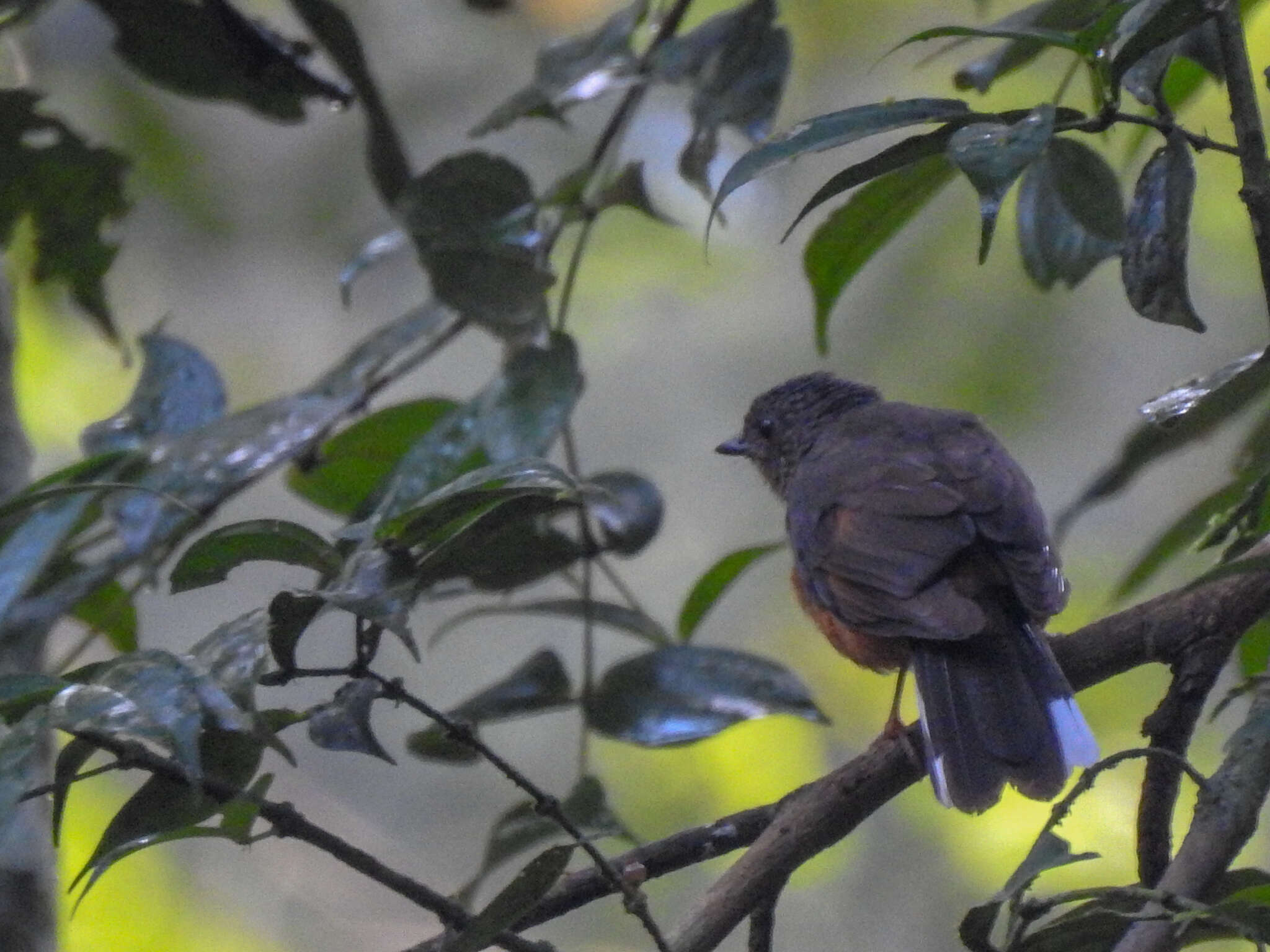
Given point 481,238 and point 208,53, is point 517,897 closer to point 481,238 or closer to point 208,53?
point 481,238

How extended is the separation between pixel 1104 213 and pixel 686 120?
2.52 meters

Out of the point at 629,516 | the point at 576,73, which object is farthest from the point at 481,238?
the point at 629,516

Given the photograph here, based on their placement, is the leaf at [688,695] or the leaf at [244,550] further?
the leaf at [688,695]

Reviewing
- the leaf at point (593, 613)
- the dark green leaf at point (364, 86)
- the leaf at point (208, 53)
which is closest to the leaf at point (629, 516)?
the leaf at point (593, 613)

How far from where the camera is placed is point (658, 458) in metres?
6.62

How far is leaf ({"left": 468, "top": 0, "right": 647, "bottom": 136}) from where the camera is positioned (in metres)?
3.30

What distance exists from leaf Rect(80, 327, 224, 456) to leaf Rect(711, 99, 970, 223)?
1807mm

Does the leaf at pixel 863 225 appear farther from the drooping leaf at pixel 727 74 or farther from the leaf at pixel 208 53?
the leaf at pixel 208 53

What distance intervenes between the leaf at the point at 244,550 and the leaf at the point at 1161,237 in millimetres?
1213

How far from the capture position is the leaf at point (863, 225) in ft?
8.73

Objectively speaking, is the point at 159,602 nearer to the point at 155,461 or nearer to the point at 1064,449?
the point at 155,461

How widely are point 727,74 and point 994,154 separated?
67.5 inches

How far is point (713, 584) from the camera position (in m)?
3.15

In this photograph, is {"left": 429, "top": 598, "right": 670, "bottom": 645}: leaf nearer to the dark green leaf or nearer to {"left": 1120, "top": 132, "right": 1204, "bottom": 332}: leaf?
the dark green leaf
